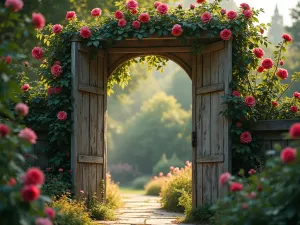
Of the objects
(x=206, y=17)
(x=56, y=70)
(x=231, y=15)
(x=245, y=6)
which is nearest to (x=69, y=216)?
(x=56, y=70)

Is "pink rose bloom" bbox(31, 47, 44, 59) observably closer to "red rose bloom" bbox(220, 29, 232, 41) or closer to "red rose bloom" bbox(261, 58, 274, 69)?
"red rose bloom" bbox(220, 29, 232, 41)

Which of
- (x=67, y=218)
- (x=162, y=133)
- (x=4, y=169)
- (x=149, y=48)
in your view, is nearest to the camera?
(x=4, y=169)

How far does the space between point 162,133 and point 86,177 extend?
2238 centimetres

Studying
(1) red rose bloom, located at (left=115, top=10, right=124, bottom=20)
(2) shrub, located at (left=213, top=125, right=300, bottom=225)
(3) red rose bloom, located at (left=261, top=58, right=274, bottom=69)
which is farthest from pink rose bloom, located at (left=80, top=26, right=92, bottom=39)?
(2) shrub, located at (left=213, top=125, right=300, bottom=225)

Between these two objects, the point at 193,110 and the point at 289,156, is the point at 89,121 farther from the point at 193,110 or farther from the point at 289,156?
the point at 289,156

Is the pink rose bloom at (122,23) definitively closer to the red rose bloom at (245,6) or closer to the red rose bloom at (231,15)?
the red rose bloom at (231,15)

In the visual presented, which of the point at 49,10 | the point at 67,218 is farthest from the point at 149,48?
the point at 49,10

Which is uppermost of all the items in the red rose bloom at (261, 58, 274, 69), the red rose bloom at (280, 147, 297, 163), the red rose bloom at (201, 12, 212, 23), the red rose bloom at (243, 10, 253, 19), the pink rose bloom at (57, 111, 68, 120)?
the red rose bloom at (243, 10, 253, 19)

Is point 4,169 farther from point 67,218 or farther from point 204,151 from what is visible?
point 204,151

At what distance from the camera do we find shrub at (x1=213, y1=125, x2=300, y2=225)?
359 cm

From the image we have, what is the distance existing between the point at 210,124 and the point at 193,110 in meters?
0.46

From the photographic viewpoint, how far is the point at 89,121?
8406 millimetres

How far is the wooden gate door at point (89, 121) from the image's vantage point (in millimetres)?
8078

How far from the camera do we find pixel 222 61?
25.7ft
